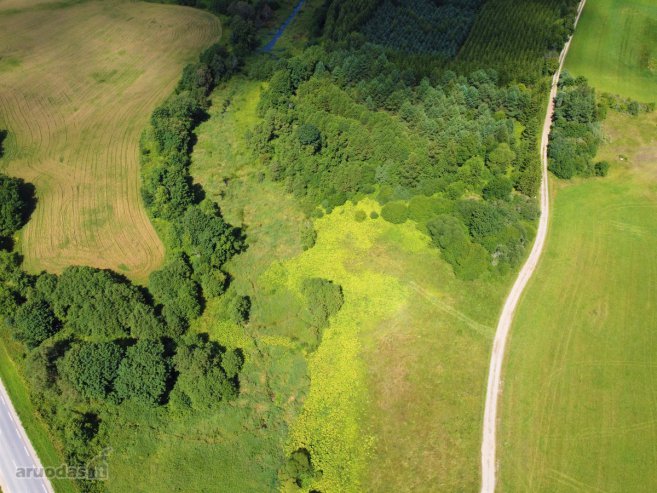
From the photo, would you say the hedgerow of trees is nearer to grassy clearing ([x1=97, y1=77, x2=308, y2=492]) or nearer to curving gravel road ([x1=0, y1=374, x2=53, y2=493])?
grassy clearing ([x1=97, y1=77, x2=308, y2=492])

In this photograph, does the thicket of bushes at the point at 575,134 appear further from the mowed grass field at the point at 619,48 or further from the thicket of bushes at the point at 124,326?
the thicket of bushes at the point at 124,326

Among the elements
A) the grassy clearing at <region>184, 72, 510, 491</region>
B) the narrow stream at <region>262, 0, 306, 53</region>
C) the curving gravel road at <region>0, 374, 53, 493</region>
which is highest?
the narrow stream at <region>262, 0, 306, 53</region>

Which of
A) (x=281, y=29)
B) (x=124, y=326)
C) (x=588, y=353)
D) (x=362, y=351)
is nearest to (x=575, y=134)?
(x=588, y=353)

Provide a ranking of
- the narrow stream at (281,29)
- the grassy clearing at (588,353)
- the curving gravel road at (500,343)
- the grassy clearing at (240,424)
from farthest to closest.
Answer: the narrow stream at (281,29)
the curving gravel road at (500,343)
the grassy clearing at (588,353)
the grassy clearing at (240,424)

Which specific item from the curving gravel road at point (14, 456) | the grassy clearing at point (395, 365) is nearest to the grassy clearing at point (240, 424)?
the grassy clearing at point (395, 365)

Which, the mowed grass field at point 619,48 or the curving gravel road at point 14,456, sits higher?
the mowed grass field at point 619,48

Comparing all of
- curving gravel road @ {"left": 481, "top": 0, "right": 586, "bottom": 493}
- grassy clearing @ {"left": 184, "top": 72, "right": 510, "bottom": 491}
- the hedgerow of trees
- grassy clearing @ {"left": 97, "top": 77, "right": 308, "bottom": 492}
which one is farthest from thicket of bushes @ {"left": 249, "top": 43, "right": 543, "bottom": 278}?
the hedgerow of trees
